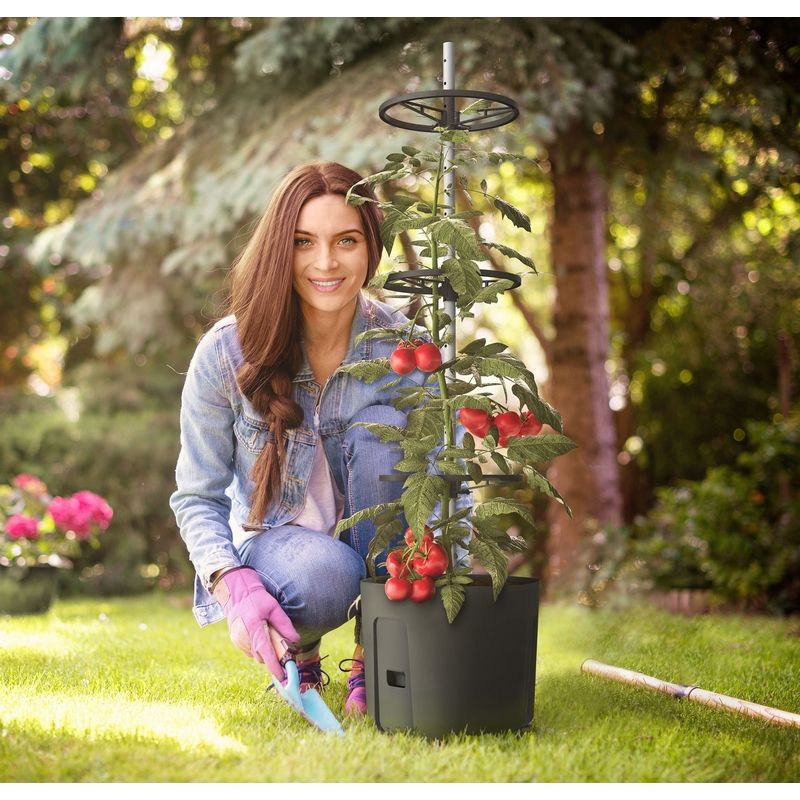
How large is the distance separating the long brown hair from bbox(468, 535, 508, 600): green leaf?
1.68ft

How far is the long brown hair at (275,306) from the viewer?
1988mm

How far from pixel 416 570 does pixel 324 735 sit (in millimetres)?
338

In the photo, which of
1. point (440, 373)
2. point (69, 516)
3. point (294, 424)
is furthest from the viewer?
point (69, 516)

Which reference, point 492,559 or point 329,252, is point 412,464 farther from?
point 329,252

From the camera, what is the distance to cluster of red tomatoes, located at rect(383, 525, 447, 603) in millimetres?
1688

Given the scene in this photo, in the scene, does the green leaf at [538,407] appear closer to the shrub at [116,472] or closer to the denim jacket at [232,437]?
the denim jacket at [232,437]

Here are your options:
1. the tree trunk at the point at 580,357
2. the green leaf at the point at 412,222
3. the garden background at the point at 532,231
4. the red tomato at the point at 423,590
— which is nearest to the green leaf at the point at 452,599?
the red tomato at the point at 423,590

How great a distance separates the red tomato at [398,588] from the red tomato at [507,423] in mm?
304

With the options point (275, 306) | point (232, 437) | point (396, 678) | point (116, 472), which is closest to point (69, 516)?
point (116, 472)

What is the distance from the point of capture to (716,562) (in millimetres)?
3916

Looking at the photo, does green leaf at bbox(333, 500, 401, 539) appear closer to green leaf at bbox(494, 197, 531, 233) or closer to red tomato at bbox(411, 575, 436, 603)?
red tomato at bbox(411, 575, 436, 603)

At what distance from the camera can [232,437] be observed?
2.08m

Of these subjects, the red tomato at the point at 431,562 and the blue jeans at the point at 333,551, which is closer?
the red tomato at the point at 431,562
